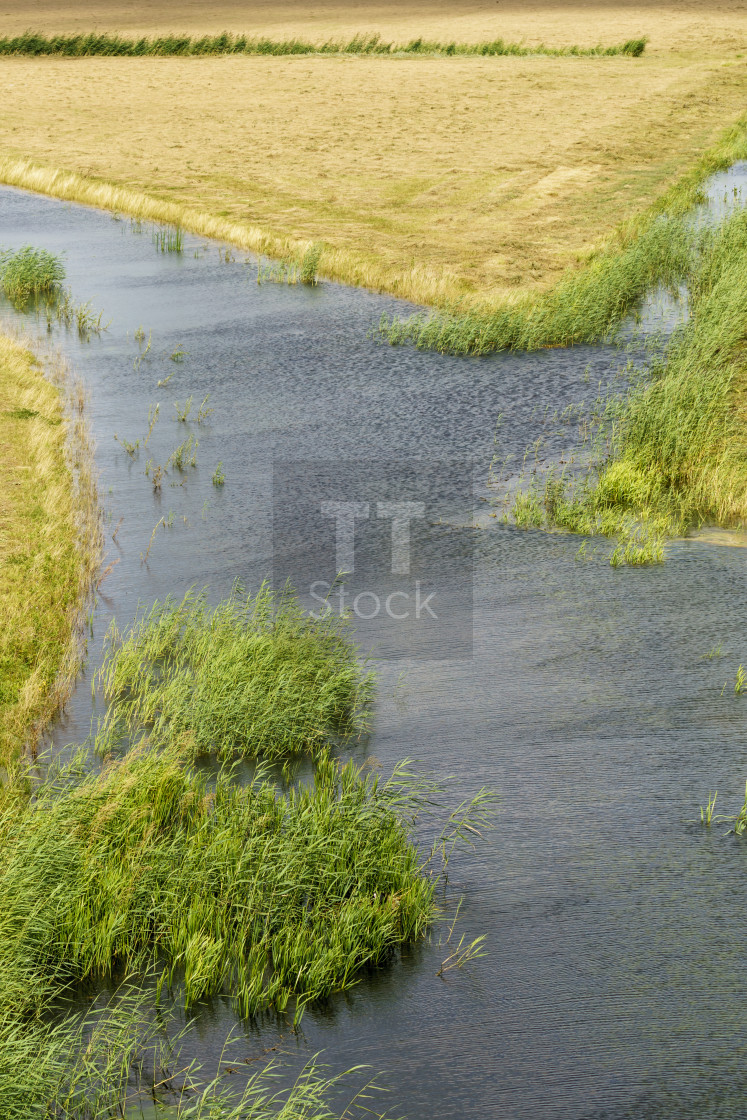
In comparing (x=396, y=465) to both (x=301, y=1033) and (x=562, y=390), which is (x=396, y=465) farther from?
(x=301, y=1033)

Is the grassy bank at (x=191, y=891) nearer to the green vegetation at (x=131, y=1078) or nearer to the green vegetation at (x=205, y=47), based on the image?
the green vegetation at (x=131, y=1078)

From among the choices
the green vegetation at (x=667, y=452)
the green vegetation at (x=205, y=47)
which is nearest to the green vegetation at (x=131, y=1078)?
the green vegetation at (x=667, y=452)

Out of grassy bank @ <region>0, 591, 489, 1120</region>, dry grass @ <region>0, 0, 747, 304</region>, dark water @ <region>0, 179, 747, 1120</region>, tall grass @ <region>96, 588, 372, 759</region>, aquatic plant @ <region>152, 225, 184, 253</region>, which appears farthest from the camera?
aquatic plant @ <region>152, 225, 184, 253</region>

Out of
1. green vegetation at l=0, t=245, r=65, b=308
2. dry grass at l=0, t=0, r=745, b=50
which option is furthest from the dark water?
dry grass at l=0, t=0, r=745, b=50

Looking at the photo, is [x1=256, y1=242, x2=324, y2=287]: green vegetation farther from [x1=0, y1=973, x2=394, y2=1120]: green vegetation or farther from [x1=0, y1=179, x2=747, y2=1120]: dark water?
[x1=0, y1=973, x2=394, y2=1120]: green vegetation

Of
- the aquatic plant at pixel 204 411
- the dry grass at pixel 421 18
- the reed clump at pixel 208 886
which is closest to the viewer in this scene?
the reed clump at pixel 208 886

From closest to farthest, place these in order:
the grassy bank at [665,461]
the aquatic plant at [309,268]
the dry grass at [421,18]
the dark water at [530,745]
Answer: the dark water at [530,745] < the grassy bank at [665,461] < the aquatic plant at [309,268] < the dry grass at [421,18]

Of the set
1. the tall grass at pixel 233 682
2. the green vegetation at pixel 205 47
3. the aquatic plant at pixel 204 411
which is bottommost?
the aquatic plant at pixel 204 411
